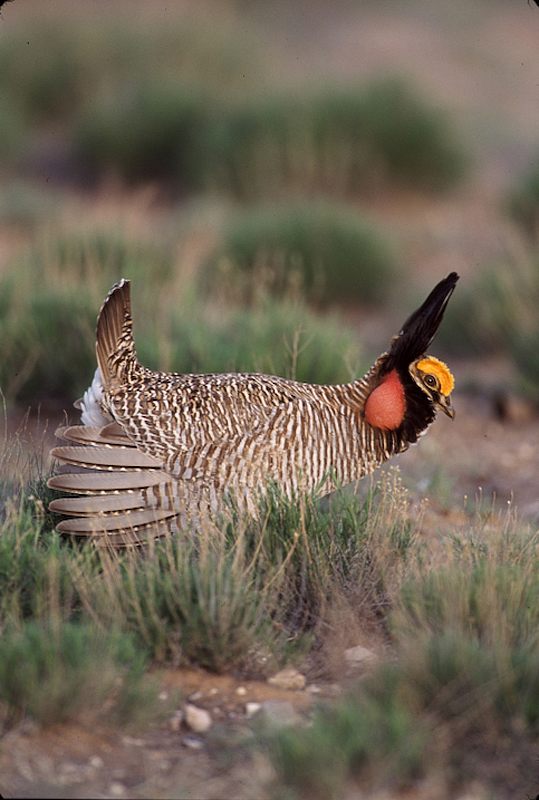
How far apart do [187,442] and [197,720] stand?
1392 mm

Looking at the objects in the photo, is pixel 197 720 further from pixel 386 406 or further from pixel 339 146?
pixel 339 146

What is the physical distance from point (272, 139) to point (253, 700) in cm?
1310

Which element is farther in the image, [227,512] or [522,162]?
[522,162]

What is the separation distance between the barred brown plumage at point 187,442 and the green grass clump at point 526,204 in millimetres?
8937

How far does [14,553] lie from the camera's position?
4.33m

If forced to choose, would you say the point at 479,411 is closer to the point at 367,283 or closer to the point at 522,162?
the point at 367,283

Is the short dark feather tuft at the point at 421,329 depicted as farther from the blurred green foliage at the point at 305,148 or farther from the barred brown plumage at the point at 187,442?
the blurred green foliage at the point at 305,148

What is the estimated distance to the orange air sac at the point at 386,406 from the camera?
17.8 feet

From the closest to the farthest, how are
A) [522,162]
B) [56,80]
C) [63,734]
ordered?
[63,734] < [522,162] < [56,80]

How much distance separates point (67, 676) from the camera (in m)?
3.57

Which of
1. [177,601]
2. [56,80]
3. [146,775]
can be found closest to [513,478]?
[177,601]

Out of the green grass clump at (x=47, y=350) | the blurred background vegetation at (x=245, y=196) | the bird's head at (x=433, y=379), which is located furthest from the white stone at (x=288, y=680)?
the green grass clump at (x=47, y=350)

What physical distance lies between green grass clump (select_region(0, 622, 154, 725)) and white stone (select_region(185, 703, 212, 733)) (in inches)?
6.7

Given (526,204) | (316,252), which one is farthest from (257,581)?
(526,204)
